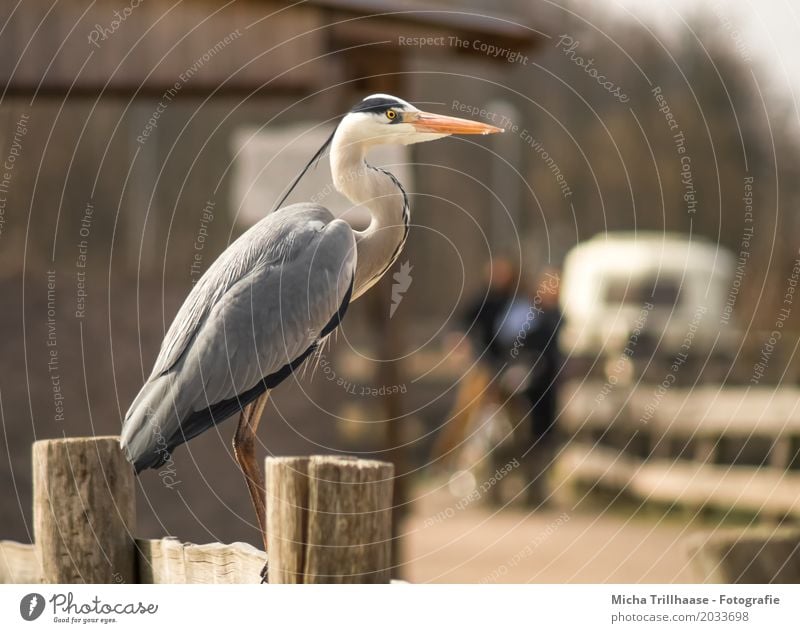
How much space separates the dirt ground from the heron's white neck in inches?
181

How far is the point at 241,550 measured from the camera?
3605mm

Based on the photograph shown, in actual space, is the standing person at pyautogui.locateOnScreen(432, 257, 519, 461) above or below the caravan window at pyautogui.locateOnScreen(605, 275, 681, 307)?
below

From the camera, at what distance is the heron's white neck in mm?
3509

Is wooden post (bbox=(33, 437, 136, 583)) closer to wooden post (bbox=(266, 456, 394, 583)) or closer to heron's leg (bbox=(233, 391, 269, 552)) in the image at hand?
heron's leg (bbox=(233, 391, 269, 552))

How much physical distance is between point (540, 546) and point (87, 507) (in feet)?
25.7

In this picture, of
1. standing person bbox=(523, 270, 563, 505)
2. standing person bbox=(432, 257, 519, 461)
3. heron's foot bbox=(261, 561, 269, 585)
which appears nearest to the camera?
heron's foot bbox=(261, 561, 269, 585)

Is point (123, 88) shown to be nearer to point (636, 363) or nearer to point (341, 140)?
point (341, 140)

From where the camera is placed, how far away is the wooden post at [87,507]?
3832mm

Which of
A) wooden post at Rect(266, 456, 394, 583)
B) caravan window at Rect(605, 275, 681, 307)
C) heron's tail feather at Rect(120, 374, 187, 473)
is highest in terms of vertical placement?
→ caravan window at Rect(605, 275, 681, 307)

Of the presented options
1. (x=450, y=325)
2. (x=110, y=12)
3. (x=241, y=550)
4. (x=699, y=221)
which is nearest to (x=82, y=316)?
(x=110, y=12)

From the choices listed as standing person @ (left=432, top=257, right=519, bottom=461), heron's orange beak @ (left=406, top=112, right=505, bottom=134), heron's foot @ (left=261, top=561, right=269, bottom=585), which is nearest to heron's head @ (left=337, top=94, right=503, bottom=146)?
heron's orange beak @ (left=406, top=112, right=505, bottom=134)

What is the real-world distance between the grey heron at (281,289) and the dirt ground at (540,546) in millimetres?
4467

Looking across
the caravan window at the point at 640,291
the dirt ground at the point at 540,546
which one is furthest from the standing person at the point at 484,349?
the caravan window at the point at 640,291

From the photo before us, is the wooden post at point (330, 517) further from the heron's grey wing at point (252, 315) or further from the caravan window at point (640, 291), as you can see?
the caravan window at point (640, 291)
